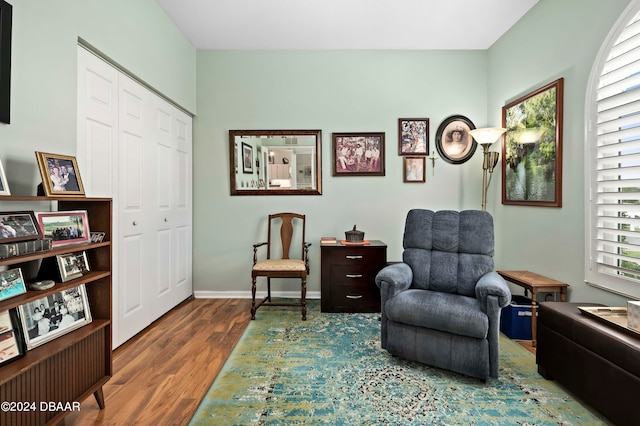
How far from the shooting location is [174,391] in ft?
6.72

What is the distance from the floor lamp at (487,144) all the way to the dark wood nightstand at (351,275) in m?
1.36

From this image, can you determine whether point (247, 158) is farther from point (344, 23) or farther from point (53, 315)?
point (53, 315)

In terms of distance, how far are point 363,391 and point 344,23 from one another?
3.29m

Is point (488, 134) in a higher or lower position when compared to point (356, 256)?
higher

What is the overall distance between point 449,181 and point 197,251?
3.16m

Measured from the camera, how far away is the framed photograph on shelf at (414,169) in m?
4.04

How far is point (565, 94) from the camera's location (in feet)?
8.93

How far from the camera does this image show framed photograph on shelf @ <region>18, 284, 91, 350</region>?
1478mm

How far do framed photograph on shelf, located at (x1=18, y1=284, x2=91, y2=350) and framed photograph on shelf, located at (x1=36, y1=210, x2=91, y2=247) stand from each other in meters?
0.25

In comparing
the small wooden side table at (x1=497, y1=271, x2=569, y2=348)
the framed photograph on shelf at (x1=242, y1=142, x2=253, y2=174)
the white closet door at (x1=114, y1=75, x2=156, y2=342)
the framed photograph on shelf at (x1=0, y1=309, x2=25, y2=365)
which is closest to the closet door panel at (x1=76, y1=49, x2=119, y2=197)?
the white closet door at (x1=114, y1=75, x2=156, y2=342)

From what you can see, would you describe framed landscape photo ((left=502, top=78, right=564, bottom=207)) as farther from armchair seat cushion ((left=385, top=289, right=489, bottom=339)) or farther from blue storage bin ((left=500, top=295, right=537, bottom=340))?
armchair seat cushion ((left=385, top=289, right=489, bottom=339))

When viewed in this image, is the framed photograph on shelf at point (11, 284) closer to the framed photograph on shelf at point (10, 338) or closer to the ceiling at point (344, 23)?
the framed photograph on shelf at point (10, 338)

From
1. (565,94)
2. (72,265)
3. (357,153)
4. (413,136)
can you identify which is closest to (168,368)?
(72,265)

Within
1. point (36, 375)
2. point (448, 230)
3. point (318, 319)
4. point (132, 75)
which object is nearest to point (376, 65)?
point (448, 230)
